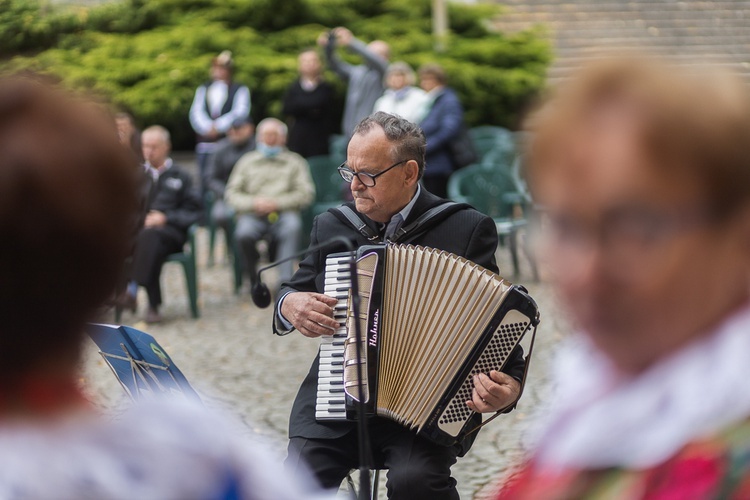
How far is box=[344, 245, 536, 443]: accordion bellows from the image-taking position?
304 cm

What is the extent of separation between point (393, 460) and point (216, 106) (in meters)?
9.02

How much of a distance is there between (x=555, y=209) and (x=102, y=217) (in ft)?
1.82

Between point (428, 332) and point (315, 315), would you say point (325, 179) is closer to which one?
point (315, 315)

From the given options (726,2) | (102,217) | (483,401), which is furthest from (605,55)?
(726,2)

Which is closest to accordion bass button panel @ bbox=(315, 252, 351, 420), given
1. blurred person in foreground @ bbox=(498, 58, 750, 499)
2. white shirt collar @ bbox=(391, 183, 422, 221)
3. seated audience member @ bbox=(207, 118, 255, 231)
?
white shirt collar @ bbox=(391, 183, 422, 221)

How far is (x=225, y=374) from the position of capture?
21.9 ft

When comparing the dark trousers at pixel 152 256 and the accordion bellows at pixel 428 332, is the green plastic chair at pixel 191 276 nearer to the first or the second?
the dark trousers at pixel 152 256

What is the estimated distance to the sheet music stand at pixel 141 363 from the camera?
9.63ft

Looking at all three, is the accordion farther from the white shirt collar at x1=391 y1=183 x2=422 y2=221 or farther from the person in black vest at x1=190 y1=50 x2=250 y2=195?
the person in black vest at x1=190 y1=50 x2=250 y2=195

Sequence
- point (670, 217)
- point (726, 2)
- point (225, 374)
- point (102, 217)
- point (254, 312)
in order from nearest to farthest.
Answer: point (670, 217) → point (102, 217) → point (225, 374) → point (254, 312) → point (726, 2)

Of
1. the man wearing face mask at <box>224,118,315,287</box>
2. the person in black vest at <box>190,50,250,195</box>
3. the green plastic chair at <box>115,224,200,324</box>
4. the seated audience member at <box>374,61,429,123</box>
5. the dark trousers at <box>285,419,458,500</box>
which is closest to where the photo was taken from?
the dark trousers at <box>285,419,458,500</box>

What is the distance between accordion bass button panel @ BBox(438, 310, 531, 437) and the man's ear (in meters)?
0.72

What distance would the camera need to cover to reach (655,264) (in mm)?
1170

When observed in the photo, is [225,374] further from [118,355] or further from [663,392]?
[663,392]
